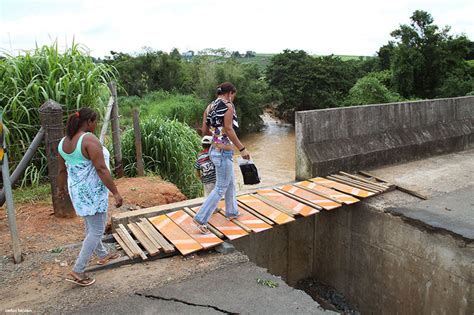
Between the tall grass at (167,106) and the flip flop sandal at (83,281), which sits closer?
the flip flop sandal at (83,281)

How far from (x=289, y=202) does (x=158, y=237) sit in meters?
1.84

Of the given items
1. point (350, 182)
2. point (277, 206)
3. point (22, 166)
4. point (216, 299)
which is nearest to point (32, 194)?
point (22, 166)

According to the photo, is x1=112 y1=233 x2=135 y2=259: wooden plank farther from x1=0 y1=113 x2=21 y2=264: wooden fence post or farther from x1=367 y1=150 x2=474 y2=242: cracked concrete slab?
x1=367 y1=150 x2=474 y2=242: cracked concrete slab

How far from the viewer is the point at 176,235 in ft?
14.8

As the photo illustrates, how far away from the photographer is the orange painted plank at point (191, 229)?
170 inches

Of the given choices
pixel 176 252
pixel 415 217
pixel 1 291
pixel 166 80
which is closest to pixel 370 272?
pixel 415 217

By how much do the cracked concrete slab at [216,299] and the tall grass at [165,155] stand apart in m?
3.90

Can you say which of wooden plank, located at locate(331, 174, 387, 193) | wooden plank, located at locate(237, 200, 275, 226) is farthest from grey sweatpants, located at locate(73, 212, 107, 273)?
wooden plank, located at locate(331, 174, 387, 193)

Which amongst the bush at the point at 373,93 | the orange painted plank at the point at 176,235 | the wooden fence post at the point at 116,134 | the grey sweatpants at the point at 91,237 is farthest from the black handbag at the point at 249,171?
the bush at the point at 373,93

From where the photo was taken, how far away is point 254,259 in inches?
222

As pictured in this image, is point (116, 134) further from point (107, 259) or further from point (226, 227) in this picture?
point (107, 259)

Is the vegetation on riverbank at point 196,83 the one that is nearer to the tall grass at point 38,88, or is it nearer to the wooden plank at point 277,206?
the tall grass at point 38,88

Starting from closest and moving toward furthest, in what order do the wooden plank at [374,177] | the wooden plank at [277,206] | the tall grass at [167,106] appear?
the wooden plank at [277,206], the wooden plank at [374,177], the tall grass at [167,106]

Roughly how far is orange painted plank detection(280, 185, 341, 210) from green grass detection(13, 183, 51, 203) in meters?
3.21
